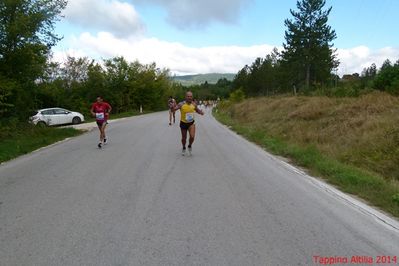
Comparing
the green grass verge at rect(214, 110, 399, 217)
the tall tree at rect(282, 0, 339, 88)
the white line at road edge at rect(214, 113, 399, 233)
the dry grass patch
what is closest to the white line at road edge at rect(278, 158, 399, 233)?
the white line at road edge at rect(214, 113, 399, 233)

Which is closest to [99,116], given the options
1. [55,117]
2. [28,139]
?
[28,139]

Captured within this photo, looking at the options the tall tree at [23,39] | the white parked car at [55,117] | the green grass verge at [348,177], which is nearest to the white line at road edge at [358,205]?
the green grass verge at [348,177]

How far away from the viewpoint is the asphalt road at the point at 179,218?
178 inches

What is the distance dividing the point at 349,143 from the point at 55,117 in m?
22.1

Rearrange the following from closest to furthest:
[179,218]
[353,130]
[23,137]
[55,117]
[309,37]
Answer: [179,218]
[353,130]
[23,137]
[55,117]
[309,37]

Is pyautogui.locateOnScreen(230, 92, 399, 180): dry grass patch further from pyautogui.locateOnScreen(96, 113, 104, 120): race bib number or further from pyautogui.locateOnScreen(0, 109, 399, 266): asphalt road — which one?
pyautogui.locateOnScreen(96, 113, 104, 120): race bib number

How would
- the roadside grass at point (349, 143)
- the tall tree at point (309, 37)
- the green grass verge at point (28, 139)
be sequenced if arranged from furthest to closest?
the tall tree at point (309, 37) < the green grass verge at point (28, 139) < the roadside grass at point (349, 143)

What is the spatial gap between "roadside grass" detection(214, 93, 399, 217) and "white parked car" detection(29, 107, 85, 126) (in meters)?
13.9

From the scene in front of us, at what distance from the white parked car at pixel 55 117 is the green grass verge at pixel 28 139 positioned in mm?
7307

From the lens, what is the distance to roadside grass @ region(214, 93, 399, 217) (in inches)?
330

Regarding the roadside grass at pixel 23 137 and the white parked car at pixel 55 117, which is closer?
the roadside grass at pixel 23 137

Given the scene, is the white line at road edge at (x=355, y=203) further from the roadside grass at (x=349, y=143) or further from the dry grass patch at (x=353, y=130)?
the dry grass patch at (x=353, y=130)

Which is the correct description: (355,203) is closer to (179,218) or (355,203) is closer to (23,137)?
(179,218)

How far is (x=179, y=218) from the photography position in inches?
228
